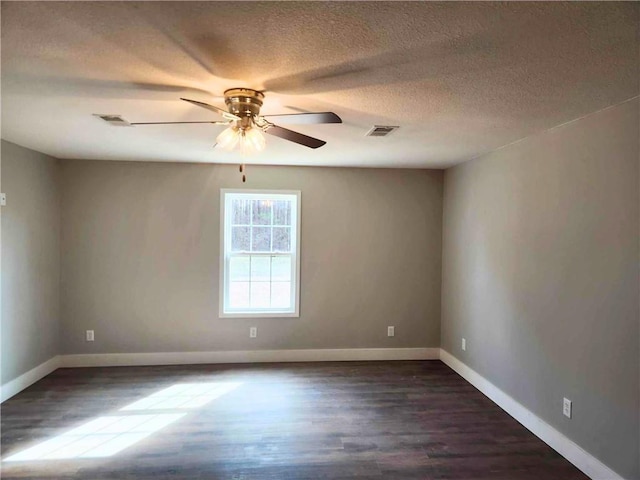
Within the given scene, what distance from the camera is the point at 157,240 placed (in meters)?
4.43

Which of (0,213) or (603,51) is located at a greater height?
(603,51)

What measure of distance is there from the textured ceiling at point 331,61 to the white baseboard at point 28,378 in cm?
228

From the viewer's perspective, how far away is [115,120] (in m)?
2.72

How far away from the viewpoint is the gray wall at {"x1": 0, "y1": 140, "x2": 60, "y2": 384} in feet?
11.3

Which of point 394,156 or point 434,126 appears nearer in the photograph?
point 434,126

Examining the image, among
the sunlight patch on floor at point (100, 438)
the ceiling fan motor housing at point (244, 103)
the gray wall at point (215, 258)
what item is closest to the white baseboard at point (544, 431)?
the gray wall at point (215, 258)

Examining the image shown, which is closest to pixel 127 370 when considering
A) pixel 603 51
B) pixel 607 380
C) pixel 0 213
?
pixel 0 213

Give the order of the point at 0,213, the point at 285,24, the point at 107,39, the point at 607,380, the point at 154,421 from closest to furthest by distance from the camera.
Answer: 1. the point at 285,24
2. the point at 107,39
3. the point at 607,380
4. the point at 154,421
5. the point at 0,213

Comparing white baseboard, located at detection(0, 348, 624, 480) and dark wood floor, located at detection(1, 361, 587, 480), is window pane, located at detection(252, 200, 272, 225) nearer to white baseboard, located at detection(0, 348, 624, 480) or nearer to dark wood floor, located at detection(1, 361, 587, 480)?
white baseboard, located at detection(0, 348, 624, 480)

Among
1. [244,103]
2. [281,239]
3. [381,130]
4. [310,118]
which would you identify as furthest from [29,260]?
[381,130]

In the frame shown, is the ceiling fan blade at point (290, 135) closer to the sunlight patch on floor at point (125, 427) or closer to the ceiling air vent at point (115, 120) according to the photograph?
the ceiling air vent at point (115, 120)

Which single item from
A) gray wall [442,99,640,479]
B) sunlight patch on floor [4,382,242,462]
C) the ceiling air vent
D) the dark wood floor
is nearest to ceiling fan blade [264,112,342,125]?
the ceiling air vent

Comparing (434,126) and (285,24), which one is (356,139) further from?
(285,24)

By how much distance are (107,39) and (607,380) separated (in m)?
3.19
